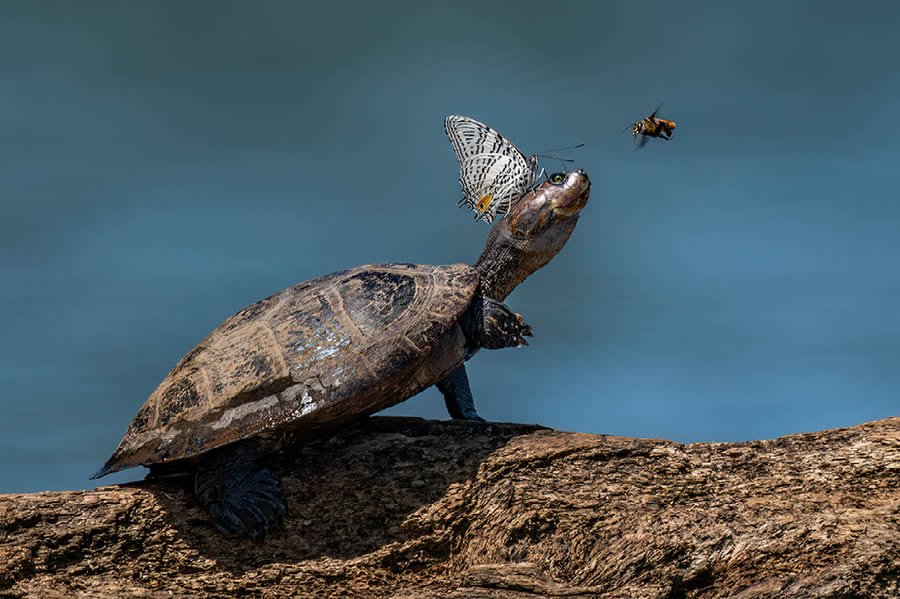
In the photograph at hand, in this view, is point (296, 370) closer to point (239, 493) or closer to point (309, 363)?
point (309, 363)

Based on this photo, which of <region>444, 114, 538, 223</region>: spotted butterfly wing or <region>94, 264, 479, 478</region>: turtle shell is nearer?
<region>94, 264, 479, 478</region>: turtle shell

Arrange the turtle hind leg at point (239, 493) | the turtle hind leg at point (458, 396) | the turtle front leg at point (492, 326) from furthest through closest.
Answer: the turtle hind leg at point (458, 396), the turtle front leg at point (492, 326), the turtle hind leg at point (239, 493)

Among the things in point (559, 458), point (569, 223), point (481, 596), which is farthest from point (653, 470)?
point (569, 223)

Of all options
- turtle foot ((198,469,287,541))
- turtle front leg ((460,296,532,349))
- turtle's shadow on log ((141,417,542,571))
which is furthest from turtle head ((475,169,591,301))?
turtle foot ((198,469,287,541))

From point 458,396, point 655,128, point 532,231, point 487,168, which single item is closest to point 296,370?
point 458,396

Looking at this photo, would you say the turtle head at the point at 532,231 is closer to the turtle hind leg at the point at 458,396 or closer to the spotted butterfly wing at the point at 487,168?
the spotted butterfly wing at the point at 487,168

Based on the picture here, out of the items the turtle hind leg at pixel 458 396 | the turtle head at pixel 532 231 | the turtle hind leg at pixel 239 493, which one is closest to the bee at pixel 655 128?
the turtle head at pixel 532 231

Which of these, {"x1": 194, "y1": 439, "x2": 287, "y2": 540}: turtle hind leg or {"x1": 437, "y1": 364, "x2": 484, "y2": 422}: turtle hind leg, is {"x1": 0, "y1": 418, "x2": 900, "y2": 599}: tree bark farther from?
{"x1": 437, "y1": 364, "x2": 484, "y2": 422}: turtle hind leg
